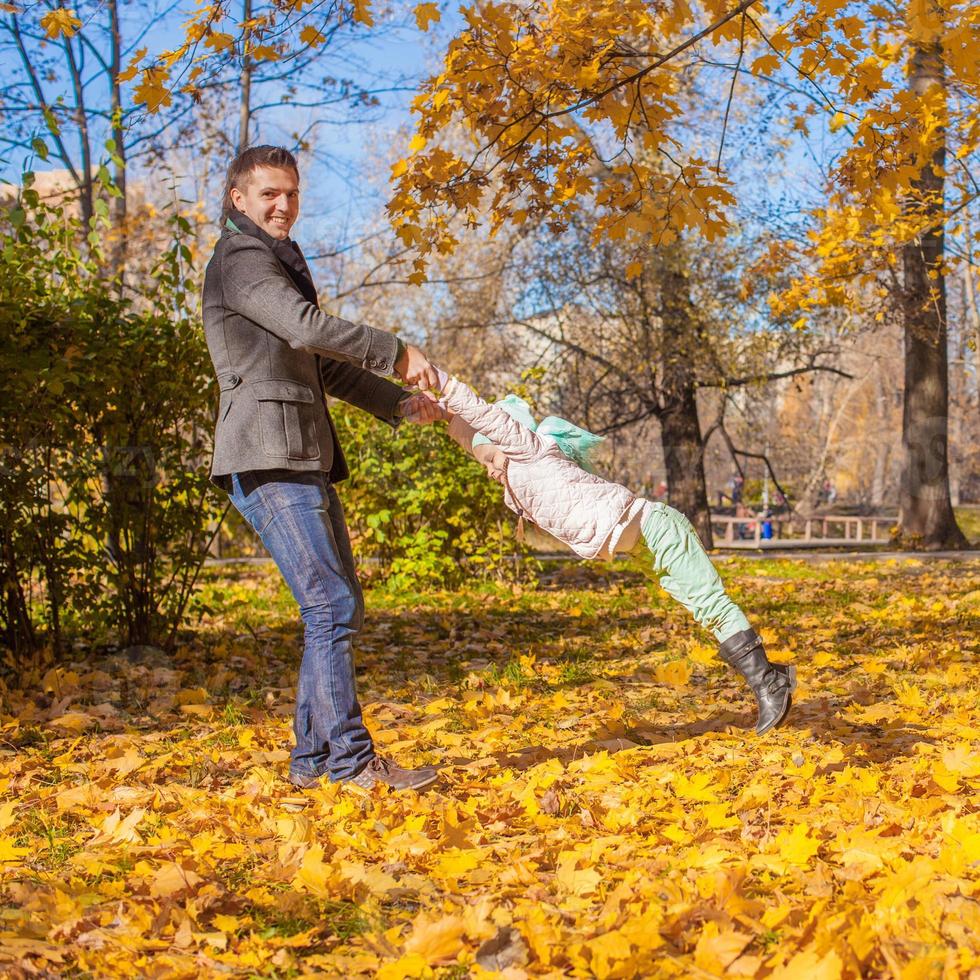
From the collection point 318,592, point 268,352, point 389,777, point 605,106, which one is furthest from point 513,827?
point 605,106

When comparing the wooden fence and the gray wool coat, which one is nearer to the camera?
the gray wool coat

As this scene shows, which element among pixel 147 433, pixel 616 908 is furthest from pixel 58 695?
pixel 616 908

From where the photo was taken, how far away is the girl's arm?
A: 3539mm

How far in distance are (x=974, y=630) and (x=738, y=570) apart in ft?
16.2

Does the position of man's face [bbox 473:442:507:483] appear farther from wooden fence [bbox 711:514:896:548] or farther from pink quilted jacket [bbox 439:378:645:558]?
wooden fence [bbox 711:514:896:548]

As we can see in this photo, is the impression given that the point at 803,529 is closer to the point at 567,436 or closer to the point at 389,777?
the point at 567,436

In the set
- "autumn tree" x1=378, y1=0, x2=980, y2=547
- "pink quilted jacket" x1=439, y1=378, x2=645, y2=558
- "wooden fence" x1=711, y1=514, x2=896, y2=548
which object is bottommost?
"wooden fence" x1=711, y1=514, x2=896, y2=548

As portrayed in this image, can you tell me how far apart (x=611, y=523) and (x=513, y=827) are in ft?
3.22

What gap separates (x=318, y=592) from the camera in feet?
11.0

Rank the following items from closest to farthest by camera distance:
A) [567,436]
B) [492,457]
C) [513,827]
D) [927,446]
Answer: [513,827] < [492,457] < [567,436] < [927,446]

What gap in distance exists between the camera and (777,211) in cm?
1557

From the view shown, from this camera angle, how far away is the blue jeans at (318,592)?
3.34 metres

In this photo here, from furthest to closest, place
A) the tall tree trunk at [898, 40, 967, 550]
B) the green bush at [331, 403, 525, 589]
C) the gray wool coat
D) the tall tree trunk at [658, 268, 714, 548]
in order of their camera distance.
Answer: the tall tree trunk at [658, 268, 714, 548], the tall tree trunk at [898, 40, 967, 550], the green bush at [331, 403, 525, 589], the gray wool coat

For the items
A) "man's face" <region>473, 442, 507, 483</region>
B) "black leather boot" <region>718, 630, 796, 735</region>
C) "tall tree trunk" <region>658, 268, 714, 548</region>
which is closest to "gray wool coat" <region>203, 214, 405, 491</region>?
"man's face" <region>473, 442, 507, 483</region>
